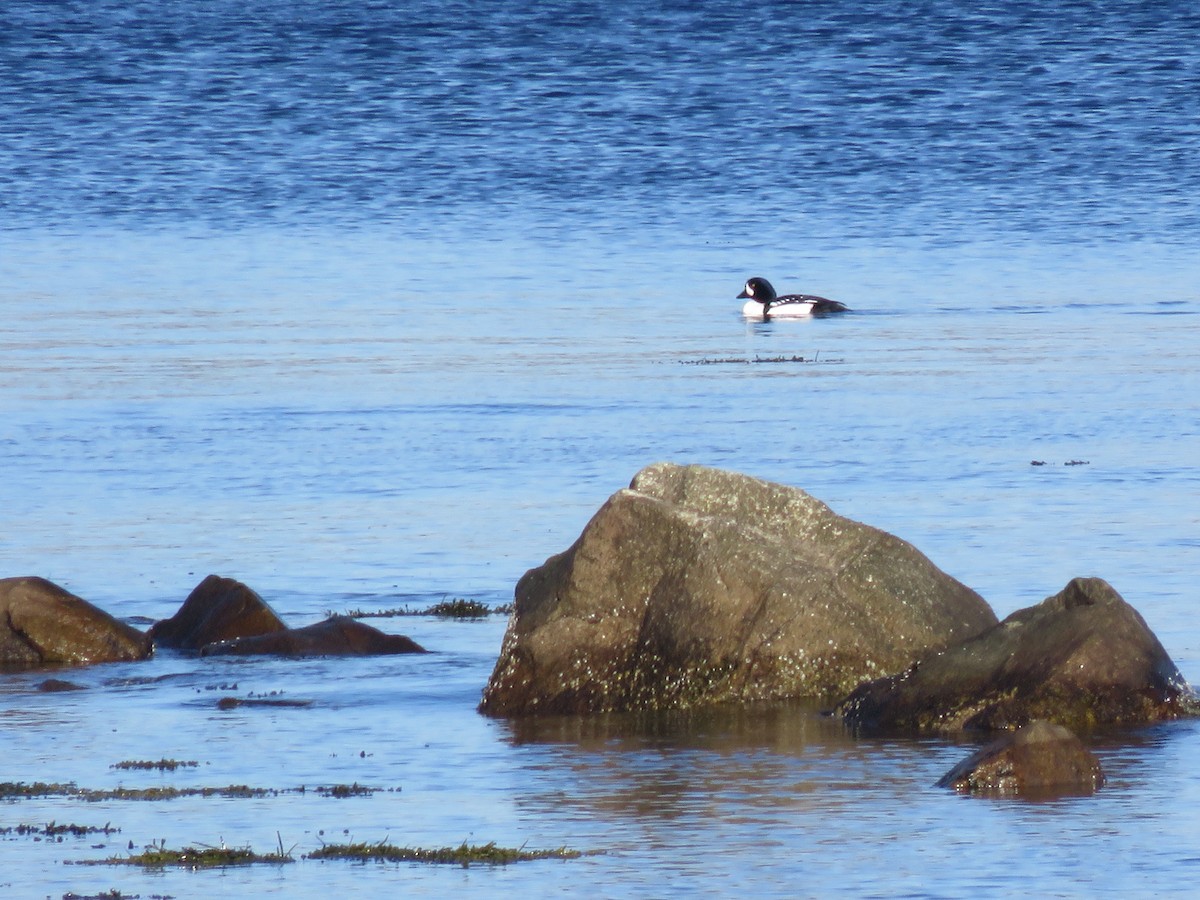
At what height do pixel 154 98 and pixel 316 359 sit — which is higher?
pixel 154 98

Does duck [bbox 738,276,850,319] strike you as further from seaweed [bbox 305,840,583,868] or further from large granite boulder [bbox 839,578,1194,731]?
seaweed [bbox 305,840,583,868]

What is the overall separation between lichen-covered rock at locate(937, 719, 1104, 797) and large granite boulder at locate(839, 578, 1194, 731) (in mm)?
1534

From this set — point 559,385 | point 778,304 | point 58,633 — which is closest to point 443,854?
point 58,633

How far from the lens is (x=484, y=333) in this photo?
1522 inches

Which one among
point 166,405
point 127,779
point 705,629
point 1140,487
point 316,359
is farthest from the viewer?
point 316,359

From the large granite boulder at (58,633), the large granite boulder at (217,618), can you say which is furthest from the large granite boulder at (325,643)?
the large granite boulder at (58,633)

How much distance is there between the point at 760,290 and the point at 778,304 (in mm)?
709

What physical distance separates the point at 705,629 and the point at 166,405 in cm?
1594

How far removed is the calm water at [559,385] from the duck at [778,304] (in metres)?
0.61

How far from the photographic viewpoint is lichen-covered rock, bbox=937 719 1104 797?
12531 mm

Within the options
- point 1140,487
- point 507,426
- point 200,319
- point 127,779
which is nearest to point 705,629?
point 127,779

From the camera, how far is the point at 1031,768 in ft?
41.3

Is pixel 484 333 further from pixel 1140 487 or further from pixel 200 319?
pixel 1140 487

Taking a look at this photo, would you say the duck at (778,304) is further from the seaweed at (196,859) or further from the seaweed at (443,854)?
the seaweed at (196,859)
